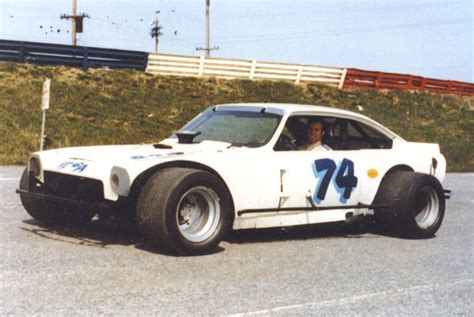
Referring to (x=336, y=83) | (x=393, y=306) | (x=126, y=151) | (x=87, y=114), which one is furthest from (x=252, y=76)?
(x=393, y=306)

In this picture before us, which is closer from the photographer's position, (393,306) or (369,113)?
(393,306)

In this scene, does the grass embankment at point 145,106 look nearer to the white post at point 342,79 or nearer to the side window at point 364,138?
the white post at point 342,79

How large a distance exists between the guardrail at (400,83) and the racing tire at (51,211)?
25.3 metres

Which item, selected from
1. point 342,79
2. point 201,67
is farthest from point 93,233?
point 342,79

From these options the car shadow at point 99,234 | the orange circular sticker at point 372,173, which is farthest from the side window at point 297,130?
the car shadow at point 99,234

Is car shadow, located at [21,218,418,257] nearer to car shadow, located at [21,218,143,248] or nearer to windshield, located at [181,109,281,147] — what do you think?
car shadow, located at [21,218,143,248]

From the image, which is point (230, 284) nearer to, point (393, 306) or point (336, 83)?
A: point (393, 306)

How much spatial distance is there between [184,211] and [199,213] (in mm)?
160

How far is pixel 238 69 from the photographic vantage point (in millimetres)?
28484

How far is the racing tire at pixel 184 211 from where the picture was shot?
5336 millimetres

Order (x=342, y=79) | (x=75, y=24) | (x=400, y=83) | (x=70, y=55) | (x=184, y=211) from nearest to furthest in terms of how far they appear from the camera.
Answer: (x=184, y=211)
(x=70, y=55)
(x=342, y=79)
(x=400, y=83)
(x=75, y=24)

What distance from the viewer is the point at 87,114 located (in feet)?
68.3

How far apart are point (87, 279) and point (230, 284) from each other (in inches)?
37.9

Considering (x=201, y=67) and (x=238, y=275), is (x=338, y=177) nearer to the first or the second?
A: (x=238, y=275)
